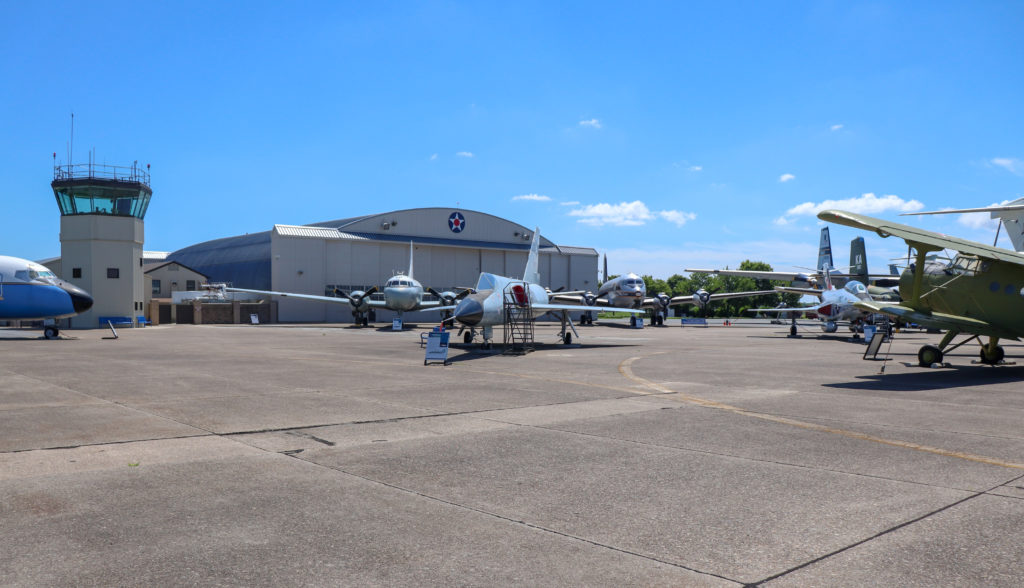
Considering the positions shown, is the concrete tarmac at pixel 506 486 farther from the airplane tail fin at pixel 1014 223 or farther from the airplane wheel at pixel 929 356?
the airplane tail fin at pixel 1014 223

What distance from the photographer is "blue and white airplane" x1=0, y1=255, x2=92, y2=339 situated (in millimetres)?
29781

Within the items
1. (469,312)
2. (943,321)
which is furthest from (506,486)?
(469,312)

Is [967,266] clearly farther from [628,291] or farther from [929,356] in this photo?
[628,291]

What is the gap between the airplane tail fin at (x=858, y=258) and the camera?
58159mm

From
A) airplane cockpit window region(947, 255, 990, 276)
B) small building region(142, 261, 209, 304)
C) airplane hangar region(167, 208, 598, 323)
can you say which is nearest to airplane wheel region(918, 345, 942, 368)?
airplane cockpit window region(947, 255, 990, 276)

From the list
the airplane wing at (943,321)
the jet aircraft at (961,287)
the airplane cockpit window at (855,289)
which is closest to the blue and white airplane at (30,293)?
the jet aircraft at (961,287)

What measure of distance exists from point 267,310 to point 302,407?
5868 cm

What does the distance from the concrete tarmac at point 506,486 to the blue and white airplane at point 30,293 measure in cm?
2045

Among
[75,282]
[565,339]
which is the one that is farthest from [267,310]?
[565,339]

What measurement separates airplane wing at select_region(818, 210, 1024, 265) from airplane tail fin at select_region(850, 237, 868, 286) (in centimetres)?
4422

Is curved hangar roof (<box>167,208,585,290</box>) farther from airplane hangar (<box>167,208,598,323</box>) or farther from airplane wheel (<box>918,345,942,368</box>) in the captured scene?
airplane wheel (<box>918,345,942,368</box>)

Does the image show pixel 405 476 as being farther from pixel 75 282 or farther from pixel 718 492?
pixel 75 282

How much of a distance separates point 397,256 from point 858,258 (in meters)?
44.0

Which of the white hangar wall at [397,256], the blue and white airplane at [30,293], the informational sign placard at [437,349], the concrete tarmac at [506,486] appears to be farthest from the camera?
the white hangar wall at [397,256]
